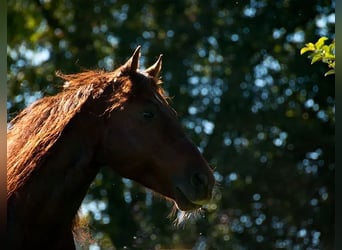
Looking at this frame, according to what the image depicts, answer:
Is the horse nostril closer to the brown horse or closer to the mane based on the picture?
the brown horse

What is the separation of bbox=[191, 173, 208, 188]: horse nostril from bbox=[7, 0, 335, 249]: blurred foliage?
28.0 feet

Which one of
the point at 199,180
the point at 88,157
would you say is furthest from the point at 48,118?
the point at 199,180

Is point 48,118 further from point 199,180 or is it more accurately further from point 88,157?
point 199,180

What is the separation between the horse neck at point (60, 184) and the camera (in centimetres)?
425

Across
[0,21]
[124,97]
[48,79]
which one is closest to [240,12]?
[48,79]

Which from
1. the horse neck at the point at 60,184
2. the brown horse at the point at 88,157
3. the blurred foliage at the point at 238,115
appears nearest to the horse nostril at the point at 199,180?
the brown horse at the point at 88,157

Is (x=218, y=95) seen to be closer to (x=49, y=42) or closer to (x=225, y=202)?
(x=225, y=202)

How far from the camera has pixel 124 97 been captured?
4.45m

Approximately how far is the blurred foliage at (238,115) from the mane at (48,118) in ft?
27.2

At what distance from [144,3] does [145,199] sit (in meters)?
3.12

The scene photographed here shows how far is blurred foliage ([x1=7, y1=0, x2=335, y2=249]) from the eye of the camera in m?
13.2

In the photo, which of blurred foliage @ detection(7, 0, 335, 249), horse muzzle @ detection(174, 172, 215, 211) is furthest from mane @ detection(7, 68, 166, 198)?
blurred foliage @ detection(7, 0, 335, 249)

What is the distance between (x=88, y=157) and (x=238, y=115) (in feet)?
29.9

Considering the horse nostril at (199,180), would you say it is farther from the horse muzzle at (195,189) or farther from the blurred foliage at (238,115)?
the blurred foliage at (238,115)
